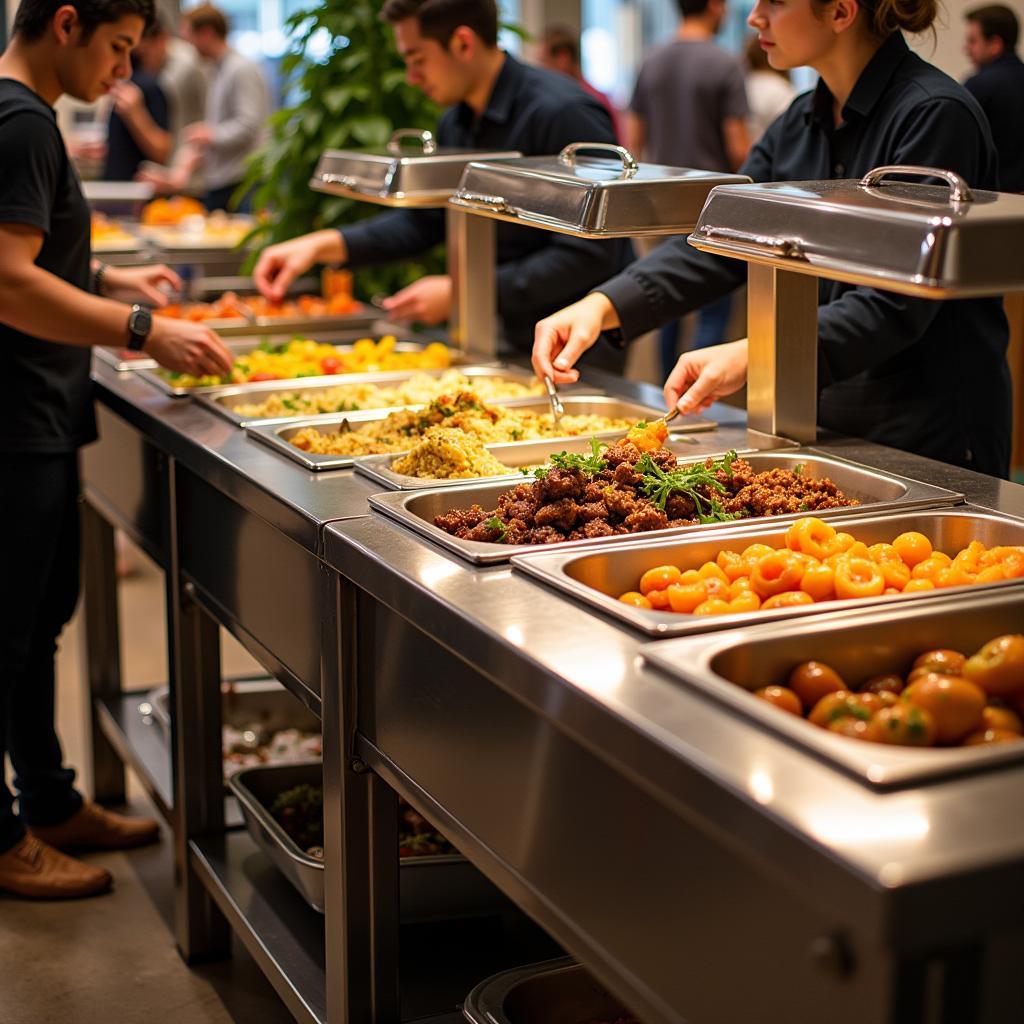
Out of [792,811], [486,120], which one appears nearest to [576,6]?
[486,120]

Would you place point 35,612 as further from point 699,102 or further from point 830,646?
point 699,102

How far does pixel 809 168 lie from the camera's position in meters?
2.46

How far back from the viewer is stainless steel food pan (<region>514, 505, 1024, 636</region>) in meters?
1.46

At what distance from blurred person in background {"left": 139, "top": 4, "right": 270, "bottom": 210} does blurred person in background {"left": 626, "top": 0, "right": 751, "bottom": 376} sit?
6.97 feet

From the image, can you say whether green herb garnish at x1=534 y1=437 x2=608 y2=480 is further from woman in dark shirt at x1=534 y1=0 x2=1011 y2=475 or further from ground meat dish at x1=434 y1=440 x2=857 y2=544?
woman in dark shirt at x1=534 y1=0 x2=1011 y2=475

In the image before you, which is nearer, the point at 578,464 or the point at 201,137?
the point at 578,464

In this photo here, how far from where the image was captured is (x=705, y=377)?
228 centimetres

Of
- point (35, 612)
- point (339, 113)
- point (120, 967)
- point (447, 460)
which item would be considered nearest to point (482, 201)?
point (447, 460)

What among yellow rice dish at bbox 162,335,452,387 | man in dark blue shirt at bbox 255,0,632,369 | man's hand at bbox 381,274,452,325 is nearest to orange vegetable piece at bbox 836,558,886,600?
yellow rice dish at bbox 162,335,452,387

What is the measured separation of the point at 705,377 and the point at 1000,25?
3648 mm

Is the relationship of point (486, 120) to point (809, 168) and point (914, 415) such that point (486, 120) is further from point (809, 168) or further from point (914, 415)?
point (914, 415)

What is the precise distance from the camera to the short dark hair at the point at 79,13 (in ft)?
8.39

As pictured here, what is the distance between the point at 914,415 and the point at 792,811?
147 centimetres

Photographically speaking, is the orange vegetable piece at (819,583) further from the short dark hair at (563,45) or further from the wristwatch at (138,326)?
the short dark hair at (563,45)
